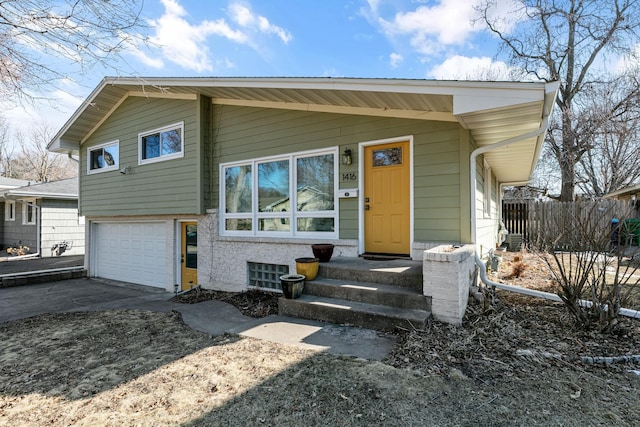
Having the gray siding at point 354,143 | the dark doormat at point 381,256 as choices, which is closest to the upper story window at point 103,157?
the gray siding at point 354,143

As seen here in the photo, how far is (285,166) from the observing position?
638cm

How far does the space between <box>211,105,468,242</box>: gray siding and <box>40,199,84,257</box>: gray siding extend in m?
10.8

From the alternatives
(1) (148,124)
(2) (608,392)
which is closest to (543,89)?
(2) (608,392)

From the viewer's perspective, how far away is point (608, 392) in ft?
8.09

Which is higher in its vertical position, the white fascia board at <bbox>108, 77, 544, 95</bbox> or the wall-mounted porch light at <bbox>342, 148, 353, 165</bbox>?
the white fascia board at <bbox>108, 77, 544, 95</bbox>

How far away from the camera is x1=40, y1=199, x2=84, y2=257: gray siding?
1335 cm

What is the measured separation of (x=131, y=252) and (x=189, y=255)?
8.70 ft

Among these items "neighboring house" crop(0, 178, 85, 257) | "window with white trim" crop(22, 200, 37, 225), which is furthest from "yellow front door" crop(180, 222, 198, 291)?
"window with white trim" crop(22, 200, 37, 225)

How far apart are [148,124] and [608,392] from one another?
973cm

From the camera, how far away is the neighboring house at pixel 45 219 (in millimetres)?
13234

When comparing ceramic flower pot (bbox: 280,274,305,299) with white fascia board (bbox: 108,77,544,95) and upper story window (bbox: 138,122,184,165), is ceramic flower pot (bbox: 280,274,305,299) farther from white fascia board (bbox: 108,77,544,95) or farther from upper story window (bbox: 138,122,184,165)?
upper story window (bbox: 138,122,184,165)

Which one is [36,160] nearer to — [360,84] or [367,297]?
[360,84]

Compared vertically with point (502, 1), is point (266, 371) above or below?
below

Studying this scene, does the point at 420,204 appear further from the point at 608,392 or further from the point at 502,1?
the point at 502,1
